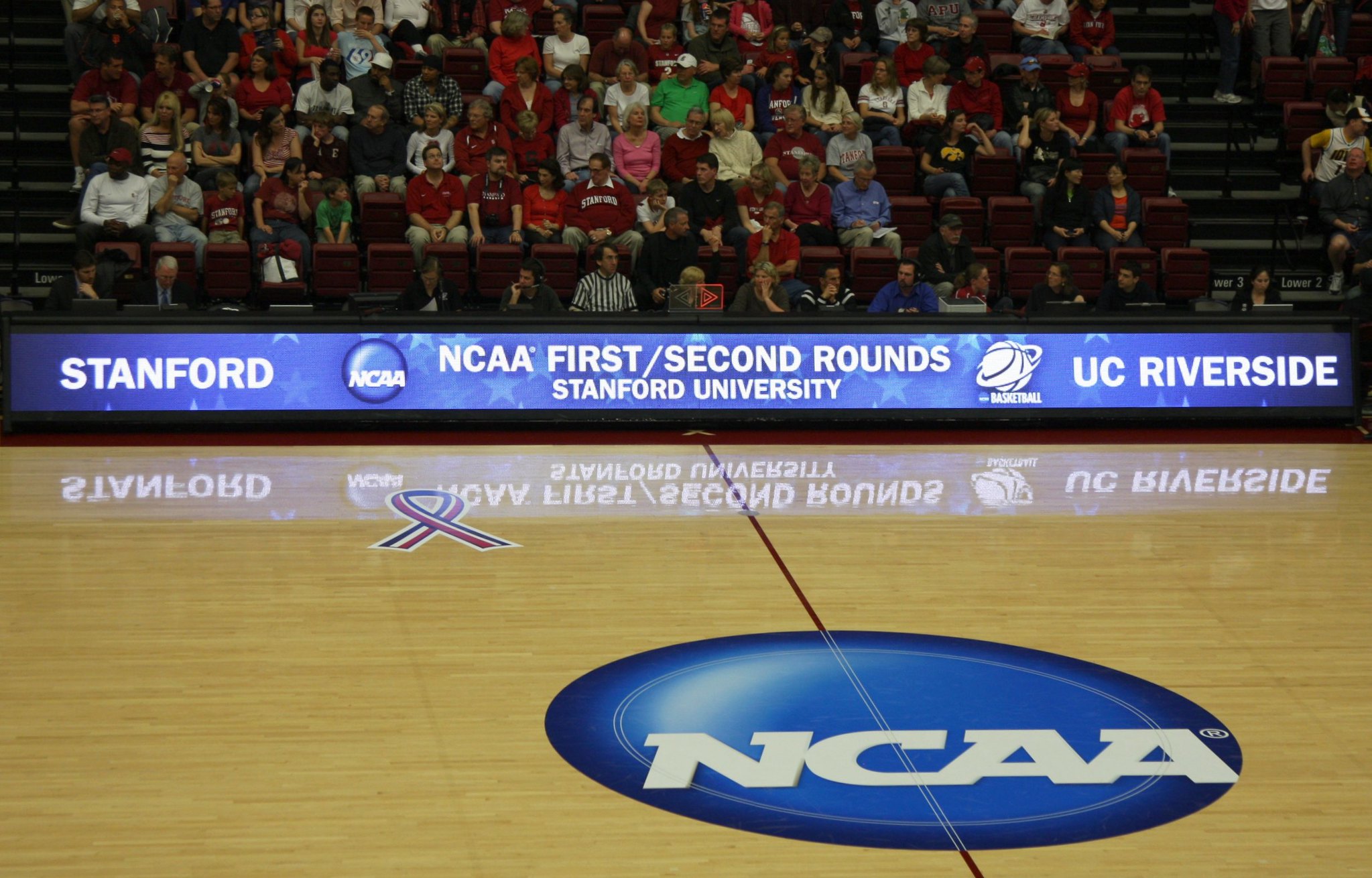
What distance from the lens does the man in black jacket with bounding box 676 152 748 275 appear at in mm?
14258

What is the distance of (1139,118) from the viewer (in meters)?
16.2

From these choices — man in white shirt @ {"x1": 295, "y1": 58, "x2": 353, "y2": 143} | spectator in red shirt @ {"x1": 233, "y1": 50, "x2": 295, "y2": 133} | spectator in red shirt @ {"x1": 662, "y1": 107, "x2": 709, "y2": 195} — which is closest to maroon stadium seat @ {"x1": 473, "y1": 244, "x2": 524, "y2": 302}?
spectator in red shirt @ {"x1": 662, "y1": 107, "x2": 709, "y2": 195}

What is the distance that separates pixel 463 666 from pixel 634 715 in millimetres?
1028

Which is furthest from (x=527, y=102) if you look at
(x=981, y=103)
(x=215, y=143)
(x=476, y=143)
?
(x=981, y=103)

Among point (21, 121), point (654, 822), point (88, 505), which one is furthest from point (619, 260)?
point (654, 822)

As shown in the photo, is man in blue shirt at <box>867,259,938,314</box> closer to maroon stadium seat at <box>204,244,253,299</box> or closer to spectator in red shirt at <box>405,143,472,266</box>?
spectator in red shirt at <box>405,143,472,266</box>

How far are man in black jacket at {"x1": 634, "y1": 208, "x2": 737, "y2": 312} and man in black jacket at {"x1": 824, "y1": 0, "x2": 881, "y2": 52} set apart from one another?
434cm

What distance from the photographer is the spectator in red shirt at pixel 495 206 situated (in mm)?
14211

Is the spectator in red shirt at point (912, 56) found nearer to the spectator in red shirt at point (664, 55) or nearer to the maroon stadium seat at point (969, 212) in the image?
the maroon stadium seat at point (969, 212)

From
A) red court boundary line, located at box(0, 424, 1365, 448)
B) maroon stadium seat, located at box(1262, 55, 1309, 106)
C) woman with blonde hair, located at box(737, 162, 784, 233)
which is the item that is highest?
maroon stadium seat, located at box(1262, 55, 1309, 106)

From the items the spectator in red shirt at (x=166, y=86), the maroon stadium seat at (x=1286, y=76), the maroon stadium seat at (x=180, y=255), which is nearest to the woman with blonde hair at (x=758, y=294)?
the maroon stadium seat at (x=180, y=255)

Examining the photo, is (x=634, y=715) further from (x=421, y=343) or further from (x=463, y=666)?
(x=421, y=343)

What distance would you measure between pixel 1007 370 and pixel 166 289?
691cm

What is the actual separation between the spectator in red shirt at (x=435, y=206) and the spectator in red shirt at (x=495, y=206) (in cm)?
11
